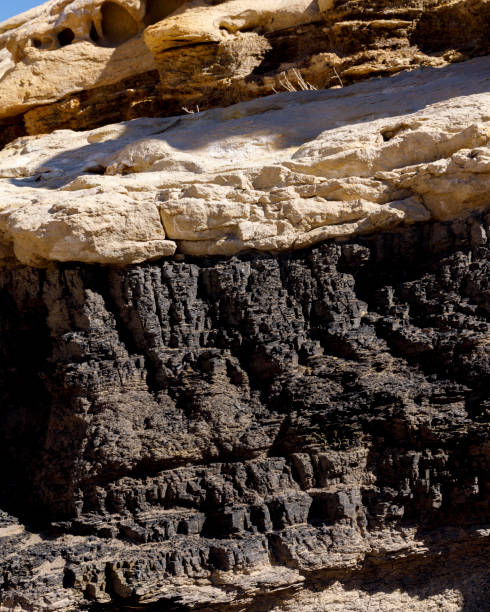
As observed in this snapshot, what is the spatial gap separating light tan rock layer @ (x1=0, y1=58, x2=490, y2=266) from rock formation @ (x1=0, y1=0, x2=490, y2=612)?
15 mm

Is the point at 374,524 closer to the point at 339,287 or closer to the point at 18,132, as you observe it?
the point at 339,287

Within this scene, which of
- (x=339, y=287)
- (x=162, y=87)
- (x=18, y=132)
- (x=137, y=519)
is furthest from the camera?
(x=18, y=132)

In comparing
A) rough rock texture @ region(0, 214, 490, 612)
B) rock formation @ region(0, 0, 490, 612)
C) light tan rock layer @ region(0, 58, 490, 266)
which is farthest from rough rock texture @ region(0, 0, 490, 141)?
rough rock texture @ region(0, 214, 490, 612)

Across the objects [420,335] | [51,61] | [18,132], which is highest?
[51,61]

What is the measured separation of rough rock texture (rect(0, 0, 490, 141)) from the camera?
7.25 metres

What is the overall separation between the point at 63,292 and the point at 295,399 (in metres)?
1.76

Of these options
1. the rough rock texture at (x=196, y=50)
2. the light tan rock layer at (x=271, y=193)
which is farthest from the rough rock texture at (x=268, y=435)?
the rough rock texture at (x=196, y=50)

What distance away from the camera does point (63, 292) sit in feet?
16.5

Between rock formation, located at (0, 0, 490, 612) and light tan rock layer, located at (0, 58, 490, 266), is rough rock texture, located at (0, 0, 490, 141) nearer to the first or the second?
light tan rock layer, located at (0, 58, 490, 266)

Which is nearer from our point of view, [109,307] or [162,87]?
[109,307]

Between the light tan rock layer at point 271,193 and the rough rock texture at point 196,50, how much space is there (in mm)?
1745

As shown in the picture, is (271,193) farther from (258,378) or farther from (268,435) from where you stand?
(268,435)

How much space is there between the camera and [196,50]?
25.1ft

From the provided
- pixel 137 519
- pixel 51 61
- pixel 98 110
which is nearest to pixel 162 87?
pixel 98 110
